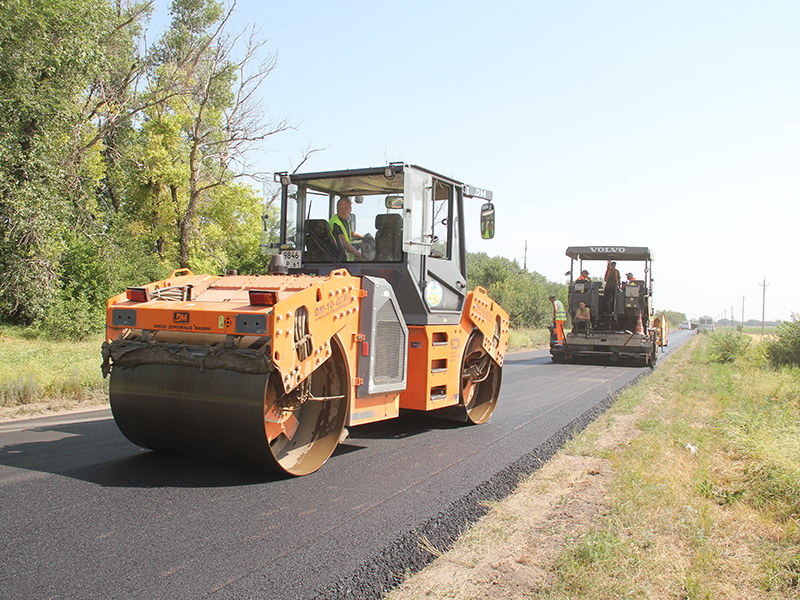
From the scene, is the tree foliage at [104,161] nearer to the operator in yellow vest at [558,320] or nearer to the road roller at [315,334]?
the road roller at [315,334]

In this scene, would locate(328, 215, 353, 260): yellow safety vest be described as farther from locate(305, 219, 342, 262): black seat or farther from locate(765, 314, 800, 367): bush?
locate(765, 314, 800, 367): bush

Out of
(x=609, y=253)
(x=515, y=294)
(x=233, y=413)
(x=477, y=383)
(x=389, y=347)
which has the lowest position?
(x=477, y=383)

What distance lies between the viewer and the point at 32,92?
55.2 ft

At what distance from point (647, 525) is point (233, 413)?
273 centimetres

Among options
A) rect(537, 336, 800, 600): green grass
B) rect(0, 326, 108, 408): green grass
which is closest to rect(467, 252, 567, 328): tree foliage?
rect(0, 326, 108, 408): green grass

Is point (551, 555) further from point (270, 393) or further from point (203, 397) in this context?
point (203, 397)

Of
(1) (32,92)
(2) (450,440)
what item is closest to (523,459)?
(2) (450,440)

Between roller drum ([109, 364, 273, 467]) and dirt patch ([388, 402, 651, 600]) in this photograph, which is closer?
dirt patch ([388, 402, 651, 600])

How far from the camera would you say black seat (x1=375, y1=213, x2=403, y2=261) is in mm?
6590

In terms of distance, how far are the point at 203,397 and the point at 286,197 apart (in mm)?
3073

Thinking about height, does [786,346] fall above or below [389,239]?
below

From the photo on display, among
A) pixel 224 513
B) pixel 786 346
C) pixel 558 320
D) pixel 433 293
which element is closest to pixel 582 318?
pixel 558 320

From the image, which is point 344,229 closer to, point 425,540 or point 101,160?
point 425,540

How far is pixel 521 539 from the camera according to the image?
3.98 m
